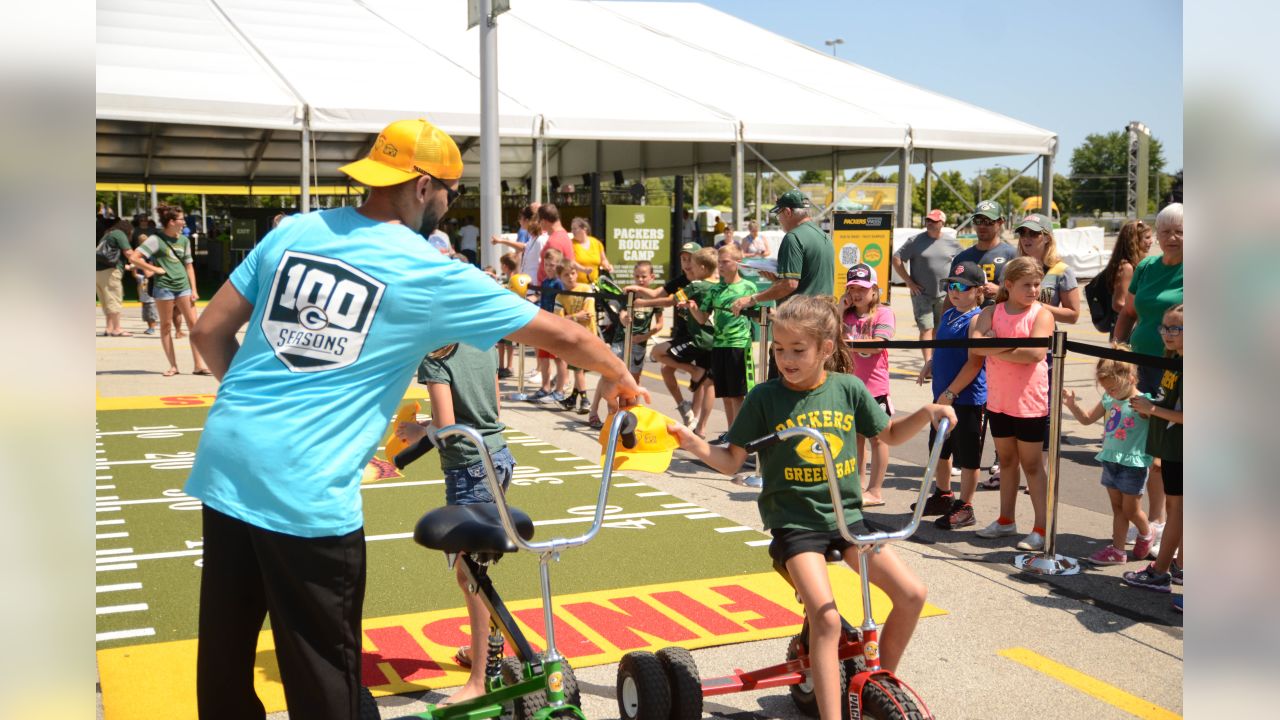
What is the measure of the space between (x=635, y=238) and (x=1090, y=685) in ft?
51.8

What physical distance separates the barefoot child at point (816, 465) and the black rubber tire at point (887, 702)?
0.47ft

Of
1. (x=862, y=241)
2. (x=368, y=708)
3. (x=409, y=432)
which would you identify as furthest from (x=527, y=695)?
(x=862, y=241)

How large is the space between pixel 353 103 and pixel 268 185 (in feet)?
68.1

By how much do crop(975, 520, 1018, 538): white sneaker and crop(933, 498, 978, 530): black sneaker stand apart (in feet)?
0.64

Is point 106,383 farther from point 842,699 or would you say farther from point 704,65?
point 704,65

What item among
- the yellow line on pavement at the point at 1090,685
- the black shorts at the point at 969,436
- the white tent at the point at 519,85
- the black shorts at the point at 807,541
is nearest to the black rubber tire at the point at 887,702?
the black shorts at the point at 807,541

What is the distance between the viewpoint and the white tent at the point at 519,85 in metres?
18.6

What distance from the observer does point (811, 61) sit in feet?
93.2

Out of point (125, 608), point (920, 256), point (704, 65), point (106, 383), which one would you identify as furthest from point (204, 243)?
point (125, 608)

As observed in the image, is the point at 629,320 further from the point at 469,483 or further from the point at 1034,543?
the point at 469,483

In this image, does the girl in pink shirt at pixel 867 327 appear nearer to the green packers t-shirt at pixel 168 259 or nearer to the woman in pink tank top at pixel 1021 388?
the woman in pink tank top at pixel 1021 388

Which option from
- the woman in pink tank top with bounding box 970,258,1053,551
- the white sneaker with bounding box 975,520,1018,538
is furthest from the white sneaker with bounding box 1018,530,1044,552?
the white sneaker with bounding box 975,520,1018,538

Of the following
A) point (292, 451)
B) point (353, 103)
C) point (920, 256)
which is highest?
point (353, 103)

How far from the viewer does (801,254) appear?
326 inches
